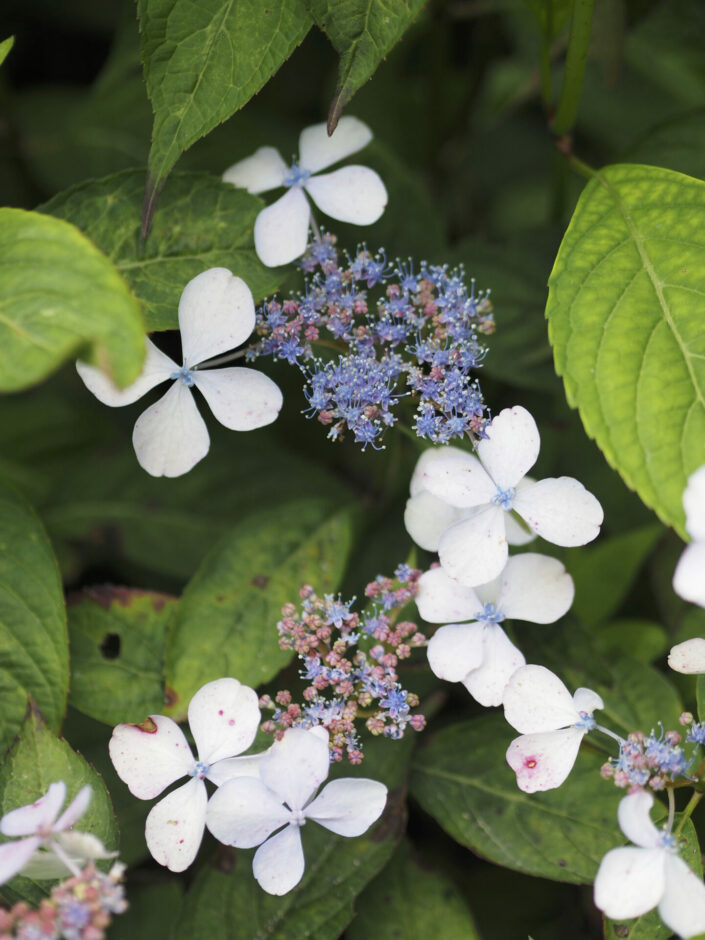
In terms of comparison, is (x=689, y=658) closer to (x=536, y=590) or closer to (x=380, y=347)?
(x=536, y=590)

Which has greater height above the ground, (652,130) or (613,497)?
(652,130)

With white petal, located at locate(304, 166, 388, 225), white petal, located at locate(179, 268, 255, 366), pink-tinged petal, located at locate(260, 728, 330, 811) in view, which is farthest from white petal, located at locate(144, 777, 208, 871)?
white petal, located at locate(304, 166, 388, 225)

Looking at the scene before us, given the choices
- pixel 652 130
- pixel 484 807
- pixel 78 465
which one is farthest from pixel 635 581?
pixel 78 465

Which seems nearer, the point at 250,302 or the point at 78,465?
the point at 250,302

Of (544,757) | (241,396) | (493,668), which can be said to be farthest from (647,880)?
(241,396)

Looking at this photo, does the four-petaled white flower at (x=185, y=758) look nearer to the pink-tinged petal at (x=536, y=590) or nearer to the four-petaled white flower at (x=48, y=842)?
the four-petaled white flower at (x=48, y=842)

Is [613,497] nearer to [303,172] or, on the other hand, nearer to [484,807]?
[484,807]

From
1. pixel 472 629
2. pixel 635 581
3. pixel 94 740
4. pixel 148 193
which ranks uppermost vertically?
pixel 148 193

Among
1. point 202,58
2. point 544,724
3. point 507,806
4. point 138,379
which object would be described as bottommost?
point 507,806
